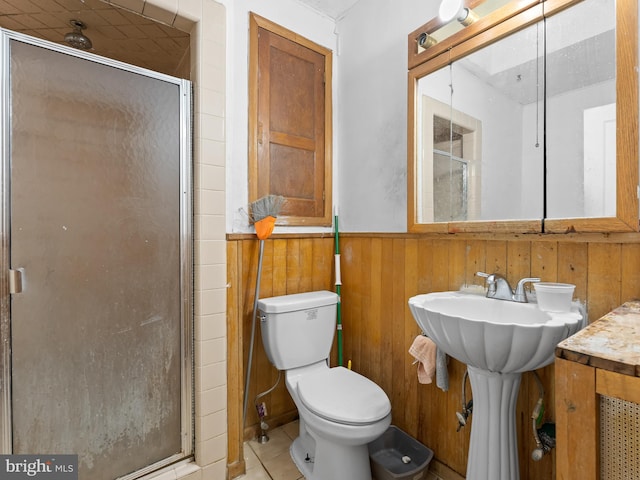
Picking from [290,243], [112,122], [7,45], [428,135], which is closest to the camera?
[7,45]

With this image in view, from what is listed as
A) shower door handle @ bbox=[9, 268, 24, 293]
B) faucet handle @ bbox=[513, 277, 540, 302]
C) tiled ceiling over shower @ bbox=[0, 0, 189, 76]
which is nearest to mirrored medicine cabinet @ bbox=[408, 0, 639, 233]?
faucet handle @ bbox=[513, 277, 540, 302]

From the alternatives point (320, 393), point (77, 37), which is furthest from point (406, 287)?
point (77, 37)

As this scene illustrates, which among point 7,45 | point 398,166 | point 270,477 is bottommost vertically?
point 270,477

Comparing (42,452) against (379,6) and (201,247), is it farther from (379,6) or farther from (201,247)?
(379,6)

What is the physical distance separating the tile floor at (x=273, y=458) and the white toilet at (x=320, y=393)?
5 centimetres

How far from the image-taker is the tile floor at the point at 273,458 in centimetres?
144

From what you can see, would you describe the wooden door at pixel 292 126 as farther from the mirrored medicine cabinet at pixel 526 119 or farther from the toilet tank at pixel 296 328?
the mirrored medicine cabinet at pixel 526 119

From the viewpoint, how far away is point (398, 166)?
1.62 meters

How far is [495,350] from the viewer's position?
2.82 feet

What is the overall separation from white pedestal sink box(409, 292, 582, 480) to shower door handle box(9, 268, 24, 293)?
4.41ft

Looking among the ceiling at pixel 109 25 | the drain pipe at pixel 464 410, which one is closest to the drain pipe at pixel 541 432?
the drain pipe at pixel 464 410

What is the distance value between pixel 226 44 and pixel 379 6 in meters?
0.88

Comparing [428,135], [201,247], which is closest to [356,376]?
[201,247]

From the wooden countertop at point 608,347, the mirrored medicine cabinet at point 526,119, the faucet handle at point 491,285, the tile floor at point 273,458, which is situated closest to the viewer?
the wooden countertop at point 608,347
